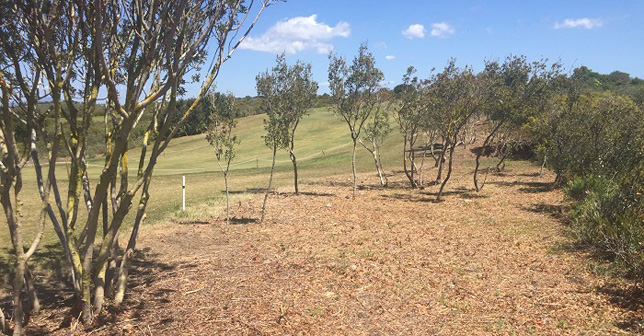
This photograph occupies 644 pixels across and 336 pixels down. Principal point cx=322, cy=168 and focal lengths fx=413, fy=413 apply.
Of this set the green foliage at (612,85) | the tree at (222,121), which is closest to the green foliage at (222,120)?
the tree at (222,121)

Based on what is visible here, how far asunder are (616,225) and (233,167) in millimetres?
40753

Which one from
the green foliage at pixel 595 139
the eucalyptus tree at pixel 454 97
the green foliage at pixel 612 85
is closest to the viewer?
the green foliage at pixel 595 139

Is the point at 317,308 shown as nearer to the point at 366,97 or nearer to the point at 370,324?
the point at 370,324

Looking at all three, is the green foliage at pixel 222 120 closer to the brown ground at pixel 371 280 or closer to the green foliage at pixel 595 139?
the brown ground at pixel 371 280

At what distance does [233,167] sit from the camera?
156 ft

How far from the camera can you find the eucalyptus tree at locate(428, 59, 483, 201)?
1952 centimetres

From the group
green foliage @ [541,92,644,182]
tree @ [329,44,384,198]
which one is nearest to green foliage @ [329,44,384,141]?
tree @ [329,44,384,198]

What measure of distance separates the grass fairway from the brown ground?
17.2 feet

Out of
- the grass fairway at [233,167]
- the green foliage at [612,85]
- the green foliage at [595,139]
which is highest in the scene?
the green foliage at [612,85]

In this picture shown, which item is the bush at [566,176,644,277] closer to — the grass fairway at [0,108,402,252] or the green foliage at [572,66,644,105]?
the grass fairway at [0,108,402,252]

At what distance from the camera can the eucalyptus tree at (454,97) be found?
768 inches

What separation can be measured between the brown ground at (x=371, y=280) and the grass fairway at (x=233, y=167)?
525 cm

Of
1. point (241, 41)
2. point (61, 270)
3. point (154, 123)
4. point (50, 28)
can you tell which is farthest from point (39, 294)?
point (241, 41)

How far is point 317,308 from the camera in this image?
25.6ft
